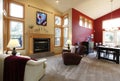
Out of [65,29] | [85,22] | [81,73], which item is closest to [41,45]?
[65,29]

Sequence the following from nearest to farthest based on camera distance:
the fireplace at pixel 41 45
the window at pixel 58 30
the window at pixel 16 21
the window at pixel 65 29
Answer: the window at pixel 16 21, the fireplace at pixel 41 45, the window at pixel 58 30, the window at pixel 65 29

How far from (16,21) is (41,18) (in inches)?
73.1

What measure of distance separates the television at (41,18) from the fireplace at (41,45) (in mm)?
1133

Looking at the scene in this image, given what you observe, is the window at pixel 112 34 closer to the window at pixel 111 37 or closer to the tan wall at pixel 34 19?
the window at pixel 111 37

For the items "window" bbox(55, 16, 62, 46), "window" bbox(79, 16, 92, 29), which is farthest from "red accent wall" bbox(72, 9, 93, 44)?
"window" bbox(55, 16, 62, 46)

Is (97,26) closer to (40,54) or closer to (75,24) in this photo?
(75,24)

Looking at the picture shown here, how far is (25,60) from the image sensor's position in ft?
9.00

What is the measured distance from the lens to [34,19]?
7.31m

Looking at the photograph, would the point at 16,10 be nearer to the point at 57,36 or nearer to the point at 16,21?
the point at 16,21

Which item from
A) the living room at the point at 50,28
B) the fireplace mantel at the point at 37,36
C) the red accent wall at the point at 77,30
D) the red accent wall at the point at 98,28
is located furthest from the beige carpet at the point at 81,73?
the red accent wall at the point at 98,28

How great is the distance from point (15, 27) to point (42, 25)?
77.7 inches

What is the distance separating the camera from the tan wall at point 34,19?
6.84 meters

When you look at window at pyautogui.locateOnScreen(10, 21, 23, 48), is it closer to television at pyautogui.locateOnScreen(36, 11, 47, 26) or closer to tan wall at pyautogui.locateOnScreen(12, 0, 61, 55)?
tan wall at pyautogui.locateOnScreen(12, 0, 61, 55)

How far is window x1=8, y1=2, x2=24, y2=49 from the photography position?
20.1ft
